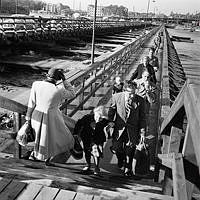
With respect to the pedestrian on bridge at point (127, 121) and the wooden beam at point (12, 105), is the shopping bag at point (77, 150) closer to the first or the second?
the pedestrian on bridge at point (127, 121)

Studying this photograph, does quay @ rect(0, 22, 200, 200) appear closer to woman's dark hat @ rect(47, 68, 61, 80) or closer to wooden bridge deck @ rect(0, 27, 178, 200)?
wooden bridge deck @ rect(0, 27, 178, 200)

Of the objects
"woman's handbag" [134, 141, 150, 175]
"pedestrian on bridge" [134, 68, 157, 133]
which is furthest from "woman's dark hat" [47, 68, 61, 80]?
"pedestrian on bridge" [134, 68, 157, 133]

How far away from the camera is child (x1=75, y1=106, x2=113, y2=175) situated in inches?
155

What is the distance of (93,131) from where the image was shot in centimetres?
411

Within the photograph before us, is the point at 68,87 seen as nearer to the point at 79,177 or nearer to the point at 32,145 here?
the point at 32,145

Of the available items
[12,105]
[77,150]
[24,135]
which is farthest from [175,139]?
[12,105]

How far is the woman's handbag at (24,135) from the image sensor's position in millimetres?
3865

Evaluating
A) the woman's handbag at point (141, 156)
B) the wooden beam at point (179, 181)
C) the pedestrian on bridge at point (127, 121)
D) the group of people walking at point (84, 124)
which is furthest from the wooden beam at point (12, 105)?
the wooden beam at point (179, 181)

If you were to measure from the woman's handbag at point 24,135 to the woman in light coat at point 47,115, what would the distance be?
0.06 metres

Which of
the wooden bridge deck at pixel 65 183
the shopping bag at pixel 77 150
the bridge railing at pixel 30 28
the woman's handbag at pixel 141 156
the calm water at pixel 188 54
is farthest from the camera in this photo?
the calm water at pixel 188 54

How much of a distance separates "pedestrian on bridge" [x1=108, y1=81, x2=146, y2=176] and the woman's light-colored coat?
621mm

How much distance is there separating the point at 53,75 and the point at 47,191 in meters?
1.33

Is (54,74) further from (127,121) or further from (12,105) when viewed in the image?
(127,121)

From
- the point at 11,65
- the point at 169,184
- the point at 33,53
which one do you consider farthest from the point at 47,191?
the point at 33,53
